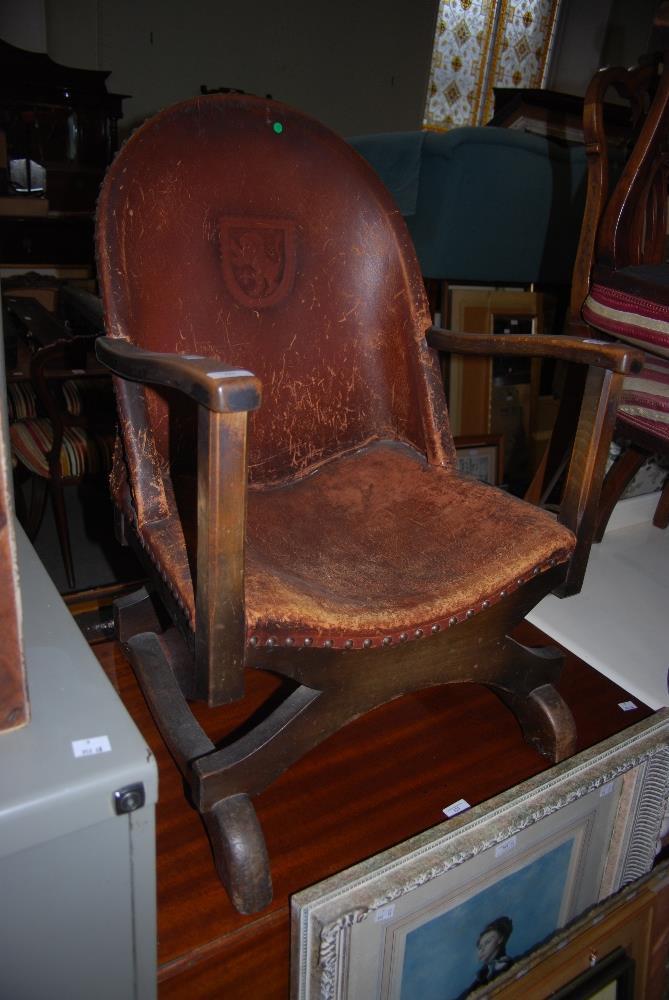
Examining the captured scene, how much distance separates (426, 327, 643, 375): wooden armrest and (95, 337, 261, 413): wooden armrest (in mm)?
483

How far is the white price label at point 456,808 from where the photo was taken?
3.32 feet

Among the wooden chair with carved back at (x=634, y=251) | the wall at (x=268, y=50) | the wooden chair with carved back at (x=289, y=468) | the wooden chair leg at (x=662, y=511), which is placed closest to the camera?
the wooden chair with carved back at (x=289, y=468)

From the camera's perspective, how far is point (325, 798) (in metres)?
1.04

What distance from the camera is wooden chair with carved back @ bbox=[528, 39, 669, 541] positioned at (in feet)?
4.03

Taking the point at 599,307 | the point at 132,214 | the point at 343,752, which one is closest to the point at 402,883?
the point at 343,752

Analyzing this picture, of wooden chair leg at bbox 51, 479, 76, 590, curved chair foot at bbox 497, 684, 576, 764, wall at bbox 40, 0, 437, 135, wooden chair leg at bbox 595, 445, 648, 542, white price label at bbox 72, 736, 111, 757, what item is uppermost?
wall at bbox 40, 0, 437, 135

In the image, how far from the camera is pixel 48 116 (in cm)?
332

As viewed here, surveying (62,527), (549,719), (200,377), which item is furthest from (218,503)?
(62,527)

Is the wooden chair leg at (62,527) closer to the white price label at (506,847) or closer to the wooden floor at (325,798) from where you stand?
the wooden floor at (325,798)

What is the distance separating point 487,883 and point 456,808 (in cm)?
11

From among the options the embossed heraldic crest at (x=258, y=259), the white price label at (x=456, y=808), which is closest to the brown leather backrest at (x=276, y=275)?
the embossed heraldic crest at (x=258, y=259)

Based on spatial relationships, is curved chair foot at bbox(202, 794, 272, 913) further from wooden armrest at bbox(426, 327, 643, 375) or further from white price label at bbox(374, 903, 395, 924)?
wooden armrest at bbox(426, 327, 643, 375)

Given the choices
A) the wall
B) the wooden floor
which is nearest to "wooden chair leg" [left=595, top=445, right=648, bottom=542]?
the wooden floor

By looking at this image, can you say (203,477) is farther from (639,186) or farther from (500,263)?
(500,263)
